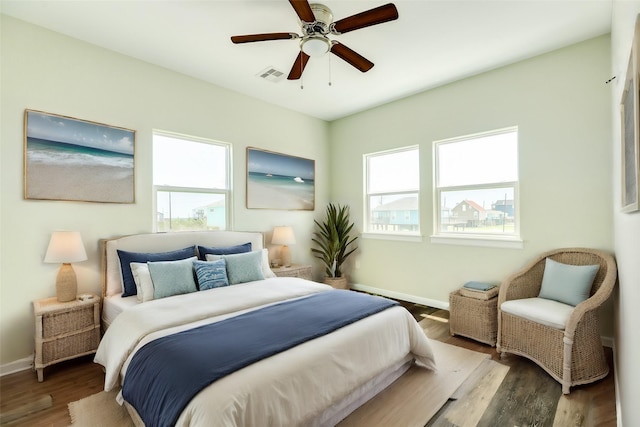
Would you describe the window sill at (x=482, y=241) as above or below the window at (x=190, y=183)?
below

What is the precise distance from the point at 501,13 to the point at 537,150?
147cm

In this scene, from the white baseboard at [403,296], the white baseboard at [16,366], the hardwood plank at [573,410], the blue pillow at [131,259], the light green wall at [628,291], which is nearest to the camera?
the light green wall at [628,291]

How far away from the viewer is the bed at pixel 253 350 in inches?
58.5

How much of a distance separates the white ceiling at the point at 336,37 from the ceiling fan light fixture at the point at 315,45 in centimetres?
33

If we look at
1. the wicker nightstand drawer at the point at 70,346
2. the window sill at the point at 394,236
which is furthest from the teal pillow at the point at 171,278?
the window sill at the point at 394,236

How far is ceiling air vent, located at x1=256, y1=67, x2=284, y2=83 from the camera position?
11.2ft

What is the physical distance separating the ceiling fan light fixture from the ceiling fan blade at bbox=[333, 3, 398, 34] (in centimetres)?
19

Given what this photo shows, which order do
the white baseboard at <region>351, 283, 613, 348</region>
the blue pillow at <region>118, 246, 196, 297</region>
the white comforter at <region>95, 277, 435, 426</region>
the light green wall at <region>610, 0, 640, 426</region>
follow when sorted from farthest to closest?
the white baseboard at <region>351, 283, 613, 348</region> < the blue pillow at <region>118, 246, 196, 297</region> < the white comforter at <region>95, 277, 435, 426</region> < the light green wall at <region>610, 0, 640, 426</region>

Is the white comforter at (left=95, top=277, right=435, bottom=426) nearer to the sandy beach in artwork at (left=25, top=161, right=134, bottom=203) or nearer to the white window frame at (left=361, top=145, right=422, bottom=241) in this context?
the sandy beach in artwork at (left=25, top=161, right=134, bottom=203)

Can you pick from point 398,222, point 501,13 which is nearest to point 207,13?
point 501,13

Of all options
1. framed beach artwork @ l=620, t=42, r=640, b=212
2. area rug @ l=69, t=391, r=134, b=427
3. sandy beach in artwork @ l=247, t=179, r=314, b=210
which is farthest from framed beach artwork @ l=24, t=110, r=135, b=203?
framed beach artwork @ l=620, t=42, r=640, b=212

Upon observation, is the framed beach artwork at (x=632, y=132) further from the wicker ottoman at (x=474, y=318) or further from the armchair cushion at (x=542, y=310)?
the wicker ottoman at (x=474, y=318)

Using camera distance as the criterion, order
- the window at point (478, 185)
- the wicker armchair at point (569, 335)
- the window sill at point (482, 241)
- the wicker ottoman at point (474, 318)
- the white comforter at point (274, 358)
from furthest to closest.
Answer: the window at point (478, 185), the window sill at point (482, 241), the wicker ottoman at point (474, 318), the wicker armchair at point (569, 335), the white comforter at point (274, 358)

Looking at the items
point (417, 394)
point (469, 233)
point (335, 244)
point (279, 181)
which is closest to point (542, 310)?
point (417, 394)
